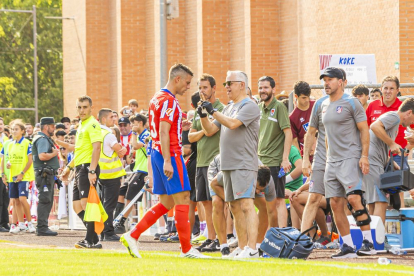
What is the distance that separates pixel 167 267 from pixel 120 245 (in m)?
5.44

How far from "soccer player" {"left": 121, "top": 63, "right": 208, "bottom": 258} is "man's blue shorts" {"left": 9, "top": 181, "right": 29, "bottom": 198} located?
9554mm

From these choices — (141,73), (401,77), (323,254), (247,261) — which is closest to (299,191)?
(323,254)

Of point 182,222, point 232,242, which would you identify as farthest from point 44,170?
point 182,222

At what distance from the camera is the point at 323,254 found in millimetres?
12828

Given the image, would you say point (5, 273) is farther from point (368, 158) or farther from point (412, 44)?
point (412, 44)

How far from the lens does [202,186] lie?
14.1 meters

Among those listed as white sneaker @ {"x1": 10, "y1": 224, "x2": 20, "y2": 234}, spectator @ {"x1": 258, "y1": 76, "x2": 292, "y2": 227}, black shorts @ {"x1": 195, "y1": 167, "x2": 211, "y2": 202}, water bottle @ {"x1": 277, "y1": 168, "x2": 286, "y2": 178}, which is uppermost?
spectator @ {"x1": 258, "y1": 76, "x2": 292, "y2": 227}

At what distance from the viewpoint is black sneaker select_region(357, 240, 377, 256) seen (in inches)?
471

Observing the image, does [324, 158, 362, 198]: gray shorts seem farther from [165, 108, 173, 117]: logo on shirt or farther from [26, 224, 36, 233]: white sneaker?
[26, 224, 36, 233]: white sneaker

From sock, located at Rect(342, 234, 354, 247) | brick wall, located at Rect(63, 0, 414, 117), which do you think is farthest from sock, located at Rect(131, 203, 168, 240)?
brick wall, located at Rect(63, 0, 414, 117)

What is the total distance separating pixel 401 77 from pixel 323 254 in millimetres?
10464

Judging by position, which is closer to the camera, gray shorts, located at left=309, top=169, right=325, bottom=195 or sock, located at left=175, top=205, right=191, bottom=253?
sock, located at left=175, top=205, right=191, bottom=253

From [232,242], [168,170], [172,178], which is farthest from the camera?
[232,242]

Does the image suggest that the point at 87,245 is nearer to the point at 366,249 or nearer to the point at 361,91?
the point at 366,249
